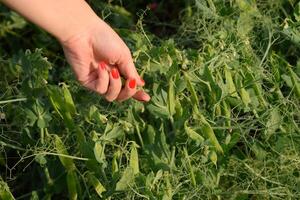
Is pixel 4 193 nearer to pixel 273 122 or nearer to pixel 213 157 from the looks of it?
pixel 213 157

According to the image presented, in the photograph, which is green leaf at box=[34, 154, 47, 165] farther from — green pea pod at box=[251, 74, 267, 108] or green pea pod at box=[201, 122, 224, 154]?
green pea pod at box=[251, 74, 267, 108]

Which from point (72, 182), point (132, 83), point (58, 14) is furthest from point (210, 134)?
point (58, 14)

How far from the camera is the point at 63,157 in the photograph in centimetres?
147

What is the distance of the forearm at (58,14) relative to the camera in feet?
3.88

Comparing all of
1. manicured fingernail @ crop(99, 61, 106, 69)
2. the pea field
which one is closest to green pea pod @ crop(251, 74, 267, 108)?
the pea field

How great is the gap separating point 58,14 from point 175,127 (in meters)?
0.43

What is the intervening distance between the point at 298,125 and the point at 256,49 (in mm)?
266

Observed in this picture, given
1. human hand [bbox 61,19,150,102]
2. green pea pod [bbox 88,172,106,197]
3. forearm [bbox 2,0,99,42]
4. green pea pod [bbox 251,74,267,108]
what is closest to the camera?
forearm [bbox 2,0,99,42]

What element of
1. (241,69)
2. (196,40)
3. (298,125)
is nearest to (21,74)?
(196,40)

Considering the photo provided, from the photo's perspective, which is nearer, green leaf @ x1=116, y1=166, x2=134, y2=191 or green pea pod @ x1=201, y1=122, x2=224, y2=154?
green leaf @ x1=116, y1=166, x2=134, y2=191

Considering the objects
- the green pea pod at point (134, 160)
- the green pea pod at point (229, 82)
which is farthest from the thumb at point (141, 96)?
the green pea pod at point (229, 82)

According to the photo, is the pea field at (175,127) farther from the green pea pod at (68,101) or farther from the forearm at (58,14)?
the forearm at (58,14)

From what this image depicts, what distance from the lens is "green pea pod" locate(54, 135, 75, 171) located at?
56.9 inches

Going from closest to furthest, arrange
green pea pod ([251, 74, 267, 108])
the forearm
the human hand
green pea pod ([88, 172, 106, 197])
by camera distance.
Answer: the forearm → the human hand → green pea pod ([88, 172, 106, 197]) → green pea pod ([251, 74, 267, 108])
